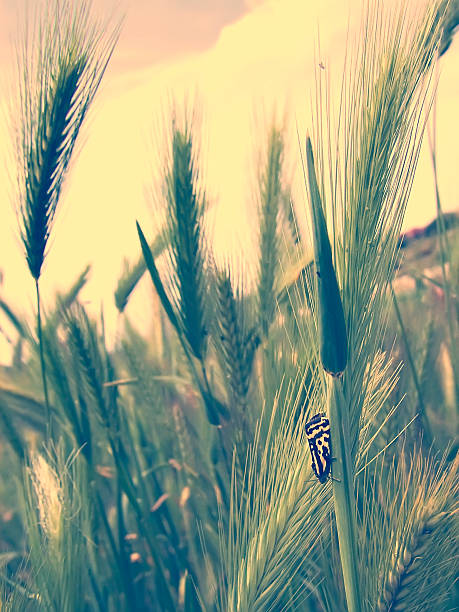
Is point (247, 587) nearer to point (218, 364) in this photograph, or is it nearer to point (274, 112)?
point (218, 364)

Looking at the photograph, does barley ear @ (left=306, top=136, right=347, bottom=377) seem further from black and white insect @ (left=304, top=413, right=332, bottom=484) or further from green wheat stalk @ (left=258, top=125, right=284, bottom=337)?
green wheat stalk @ (left=258, top=125, right=284, bottom=337)

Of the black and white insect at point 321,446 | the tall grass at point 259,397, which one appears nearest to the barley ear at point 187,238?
the tall grass at point 259,397

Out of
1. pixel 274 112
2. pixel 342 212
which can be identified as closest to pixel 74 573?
pixel 342 212

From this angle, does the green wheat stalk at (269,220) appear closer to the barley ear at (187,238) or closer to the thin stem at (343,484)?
the barley ear at (187,238)

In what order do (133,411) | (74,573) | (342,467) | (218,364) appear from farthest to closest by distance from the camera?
(133,411)
(218,364)
(74,573)
(342,467)

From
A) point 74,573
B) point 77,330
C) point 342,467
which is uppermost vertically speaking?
point 77,330

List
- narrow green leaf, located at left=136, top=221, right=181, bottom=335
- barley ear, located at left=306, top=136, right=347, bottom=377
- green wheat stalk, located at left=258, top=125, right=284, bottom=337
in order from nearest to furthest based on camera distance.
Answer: barley ear, located at left=306, top=136, right=347, bottom=377
narrow green leaf, located at left=136, top=221, right=181, bottom=335
green wheat stalk, located at left=258, top=125, right=284, bottom=337

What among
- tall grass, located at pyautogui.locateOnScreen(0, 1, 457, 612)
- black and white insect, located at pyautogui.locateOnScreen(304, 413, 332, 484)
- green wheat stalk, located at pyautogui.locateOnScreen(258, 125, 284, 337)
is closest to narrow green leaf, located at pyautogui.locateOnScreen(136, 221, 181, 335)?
tall grass, located at pyautogui.locateOnScreen(0, 1, 457, 612)

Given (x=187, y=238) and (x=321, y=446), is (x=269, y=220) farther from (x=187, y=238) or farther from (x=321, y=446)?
(x=321, y=446)
